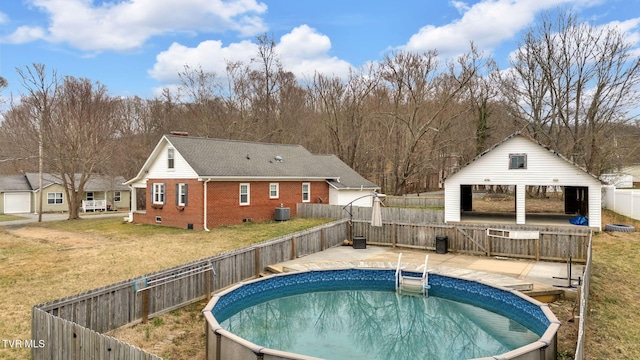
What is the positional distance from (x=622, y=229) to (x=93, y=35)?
32677mm

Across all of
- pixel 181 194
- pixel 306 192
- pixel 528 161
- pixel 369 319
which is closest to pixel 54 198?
pixel 181 194

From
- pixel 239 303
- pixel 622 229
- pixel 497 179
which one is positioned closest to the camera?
pixel 239 303

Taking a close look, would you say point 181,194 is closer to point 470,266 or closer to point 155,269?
point 155,269

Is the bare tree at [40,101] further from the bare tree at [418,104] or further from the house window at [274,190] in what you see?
the bare tree at [418,104]

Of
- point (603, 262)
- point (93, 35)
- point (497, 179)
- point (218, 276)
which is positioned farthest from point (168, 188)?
point (603, 262)

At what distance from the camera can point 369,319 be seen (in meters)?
11.9

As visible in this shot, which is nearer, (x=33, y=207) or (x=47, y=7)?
(x=47, y=7)

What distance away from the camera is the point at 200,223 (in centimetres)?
2419

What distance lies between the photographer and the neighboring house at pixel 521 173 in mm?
21528

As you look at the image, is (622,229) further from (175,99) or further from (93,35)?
(175,99)

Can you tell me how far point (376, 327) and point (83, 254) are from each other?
12612 millimetres

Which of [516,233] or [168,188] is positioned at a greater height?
[168,188]

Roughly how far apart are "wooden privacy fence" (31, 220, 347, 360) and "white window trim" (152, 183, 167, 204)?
1426 centimetres

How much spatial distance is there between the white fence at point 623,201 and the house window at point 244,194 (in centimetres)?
2330
